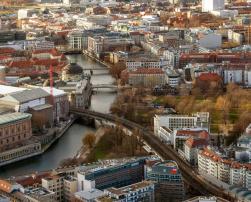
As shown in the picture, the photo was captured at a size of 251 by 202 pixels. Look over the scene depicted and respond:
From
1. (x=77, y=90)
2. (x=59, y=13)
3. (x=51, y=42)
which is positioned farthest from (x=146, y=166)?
(x=59, y=13)

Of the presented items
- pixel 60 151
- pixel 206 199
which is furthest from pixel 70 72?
pixel 206 199

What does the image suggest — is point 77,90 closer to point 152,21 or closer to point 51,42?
point 51,42

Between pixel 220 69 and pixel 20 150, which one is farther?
pixel 220 69

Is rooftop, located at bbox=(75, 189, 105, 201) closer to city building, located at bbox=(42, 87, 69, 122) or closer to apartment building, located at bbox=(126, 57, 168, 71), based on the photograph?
city building, located at bbox=(42, 87, 69, 122)

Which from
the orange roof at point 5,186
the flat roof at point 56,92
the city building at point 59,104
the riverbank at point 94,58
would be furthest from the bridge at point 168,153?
the riverbank at point 94,58

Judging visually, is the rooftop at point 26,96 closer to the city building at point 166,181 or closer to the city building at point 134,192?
the city building at point 166,181
